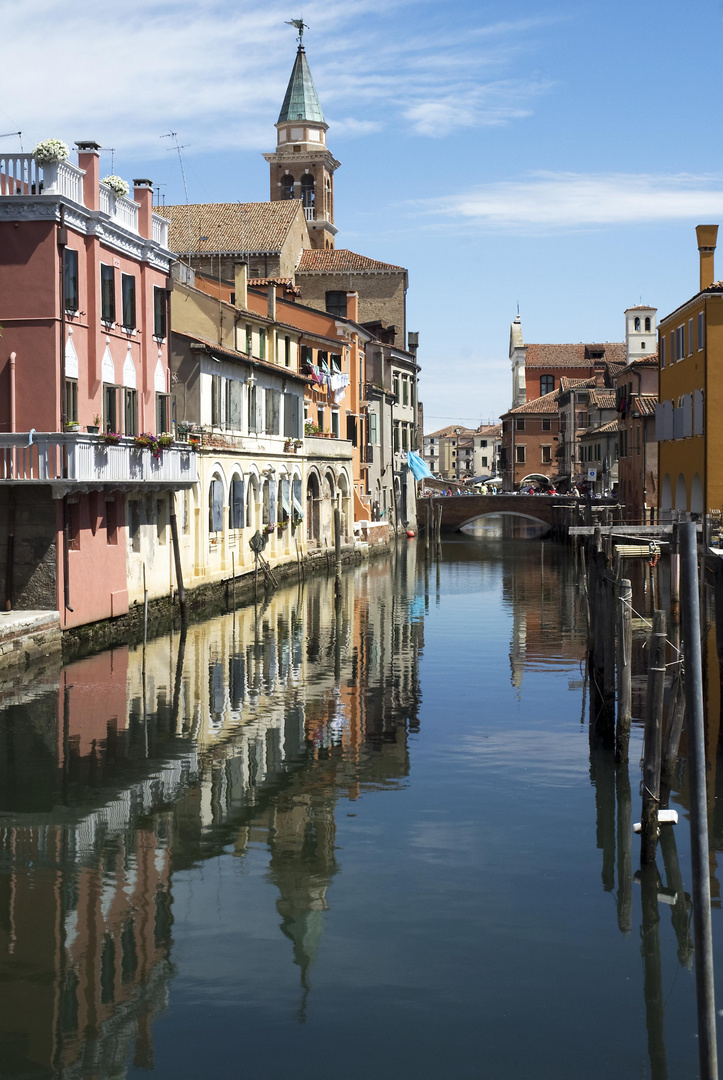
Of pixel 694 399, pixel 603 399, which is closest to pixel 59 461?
pixel 694 399

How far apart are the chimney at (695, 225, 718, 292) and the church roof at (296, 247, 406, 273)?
35276 millimetres

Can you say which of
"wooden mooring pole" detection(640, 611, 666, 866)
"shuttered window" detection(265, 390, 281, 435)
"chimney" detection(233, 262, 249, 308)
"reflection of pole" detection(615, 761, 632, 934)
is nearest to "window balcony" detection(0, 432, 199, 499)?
"reflection of pole" detection(615, 761, 632, 934)

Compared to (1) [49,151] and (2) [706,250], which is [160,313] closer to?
(1) [49,151]

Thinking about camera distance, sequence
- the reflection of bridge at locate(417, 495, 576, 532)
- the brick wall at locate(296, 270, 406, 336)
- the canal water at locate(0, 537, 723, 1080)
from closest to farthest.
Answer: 1. the canal water at locate(0, 537, 723, 1080)
2. the brick wall at locate(296, 270, 406, 336)
3. the reflection of bridge at locate(417, 495, 576, 532)

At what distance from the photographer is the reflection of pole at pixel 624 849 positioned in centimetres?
1268

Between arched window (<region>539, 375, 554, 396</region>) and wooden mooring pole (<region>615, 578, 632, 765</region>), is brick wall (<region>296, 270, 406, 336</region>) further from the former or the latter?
wooden mooring pole (<region>615, 578, 632, 765</region>)

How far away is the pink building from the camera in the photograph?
2650 centimetres

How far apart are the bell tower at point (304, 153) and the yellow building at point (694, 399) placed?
4324cm

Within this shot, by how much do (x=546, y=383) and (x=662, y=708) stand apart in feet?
336

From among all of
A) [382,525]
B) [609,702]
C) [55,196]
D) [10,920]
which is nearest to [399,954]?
[10,920]

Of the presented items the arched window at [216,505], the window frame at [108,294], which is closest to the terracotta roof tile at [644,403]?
the arched window at [216,505]

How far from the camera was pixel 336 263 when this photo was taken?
3059 inches

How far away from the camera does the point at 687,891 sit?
13273 mm

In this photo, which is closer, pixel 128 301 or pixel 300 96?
pixel 128 301
